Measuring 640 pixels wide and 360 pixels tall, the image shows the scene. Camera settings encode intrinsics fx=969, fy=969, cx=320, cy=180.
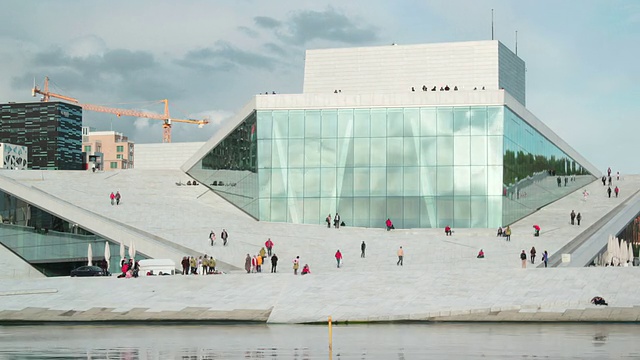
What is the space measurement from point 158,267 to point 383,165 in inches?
731

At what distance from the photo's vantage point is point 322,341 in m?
24.0

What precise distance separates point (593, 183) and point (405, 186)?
3206 centimetres

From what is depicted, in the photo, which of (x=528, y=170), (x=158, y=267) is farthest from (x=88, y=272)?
(x=528, y=170)

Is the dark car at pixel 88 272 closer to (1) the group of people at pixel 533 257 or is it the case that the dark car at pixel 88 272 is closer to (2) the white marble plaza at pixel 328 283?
(2) the white marble plaza at pixel 328 283

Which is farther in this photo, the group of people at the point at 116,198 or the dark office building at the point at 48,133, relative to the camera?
the dark office building at the point at 48,133

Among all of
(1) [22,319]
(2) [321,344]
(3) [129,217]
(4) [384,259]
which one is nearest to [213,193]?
(3) [129,217]

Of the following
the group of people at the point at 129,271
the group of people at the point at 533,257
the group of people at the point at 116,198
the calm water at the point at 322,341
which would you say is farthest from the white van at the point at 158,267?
the group of people at the point at 533,257

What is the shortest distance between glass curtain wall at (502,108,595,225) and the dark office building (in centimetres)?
12141

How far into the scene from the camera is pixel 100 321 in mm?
32844

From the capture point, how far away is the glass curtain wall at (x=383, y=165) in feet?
185

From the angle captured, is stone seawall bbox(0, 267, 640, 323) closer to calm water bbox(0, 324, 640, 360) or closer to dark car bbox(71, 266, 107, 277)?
calm water bbox(0, 324, 640, 360)

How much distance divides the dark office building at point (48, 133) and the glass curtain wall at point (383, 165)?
126574mm

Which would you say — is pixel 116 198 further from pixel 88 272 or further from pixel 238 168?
pixel 88 272

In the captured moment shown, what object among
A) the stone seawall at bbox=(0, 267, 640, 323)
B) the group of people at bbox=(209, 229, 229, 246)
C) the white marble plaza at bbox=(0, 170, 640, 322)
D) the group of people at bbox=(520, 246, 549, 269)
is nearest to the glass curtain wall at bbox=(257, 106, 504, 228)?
the white marble plaza at bbox=(0, 170, 640, 322)
